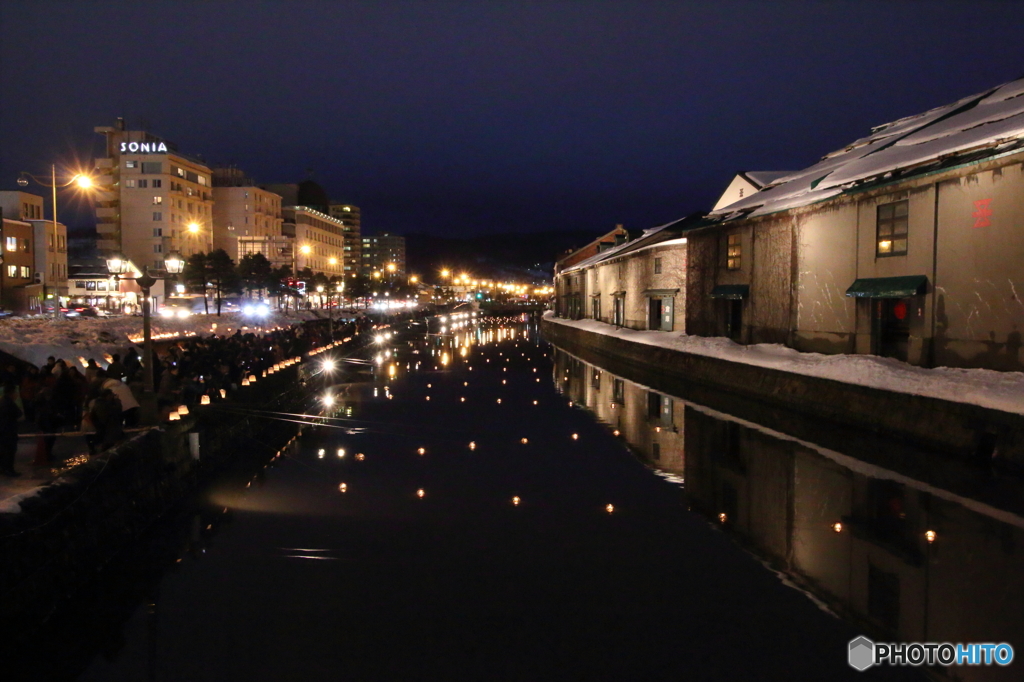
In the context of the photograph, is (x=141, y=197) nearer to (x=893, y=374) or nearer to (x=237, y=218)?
(x=237, y=218)

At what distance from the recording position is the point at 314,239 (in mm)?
119750

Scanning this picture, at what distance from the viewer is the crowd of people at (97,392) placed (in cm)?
1059

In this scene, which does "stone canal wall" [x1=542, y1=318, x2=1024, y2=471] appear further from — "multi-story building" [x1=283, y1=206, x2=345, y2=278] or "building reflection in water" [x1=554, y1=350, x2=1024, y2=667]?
"multi-story building" [x1=283, y1=206, x2=345, y2=278]

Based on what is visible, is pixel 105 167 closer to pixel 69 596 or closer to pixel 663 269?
pixel 663 269

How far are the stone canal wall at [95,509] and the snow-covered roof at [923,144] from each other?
1834 cm

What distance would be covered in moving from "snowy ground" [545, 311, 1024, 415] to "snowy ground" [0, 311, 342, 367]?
21813 mm

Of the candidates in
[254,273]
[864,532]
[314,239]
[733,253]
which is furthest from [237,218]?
[864,532]

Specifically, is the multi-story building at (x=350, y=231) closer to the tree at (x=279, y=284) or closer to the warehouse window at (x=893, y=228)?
the tree at (x=279, y=284)

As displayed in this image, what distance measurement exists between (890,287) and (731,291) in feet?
34.8

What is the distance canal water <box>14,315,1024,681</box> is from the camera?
6.85 meters

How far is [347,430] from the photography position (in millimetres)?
19156

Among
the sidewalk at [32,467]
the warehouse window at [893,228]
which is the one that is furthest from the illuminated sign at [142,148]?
the warehouse window at [893,228]

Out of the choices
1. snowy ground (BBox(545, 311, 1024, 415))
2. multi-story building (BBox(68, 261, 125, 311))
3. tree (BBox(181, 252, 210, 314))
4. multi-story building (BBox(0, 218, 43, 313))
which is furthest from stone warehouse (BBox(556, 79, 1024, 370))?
multi-story building (BBox(68, 261, 125, 311))

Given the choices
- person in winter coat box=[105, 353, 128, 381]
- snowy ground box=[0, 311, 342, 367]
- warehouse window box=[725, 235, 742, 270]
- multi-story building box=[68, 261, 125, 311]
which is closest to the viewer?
person in winter coat box=[105, 353, 128, 381]
